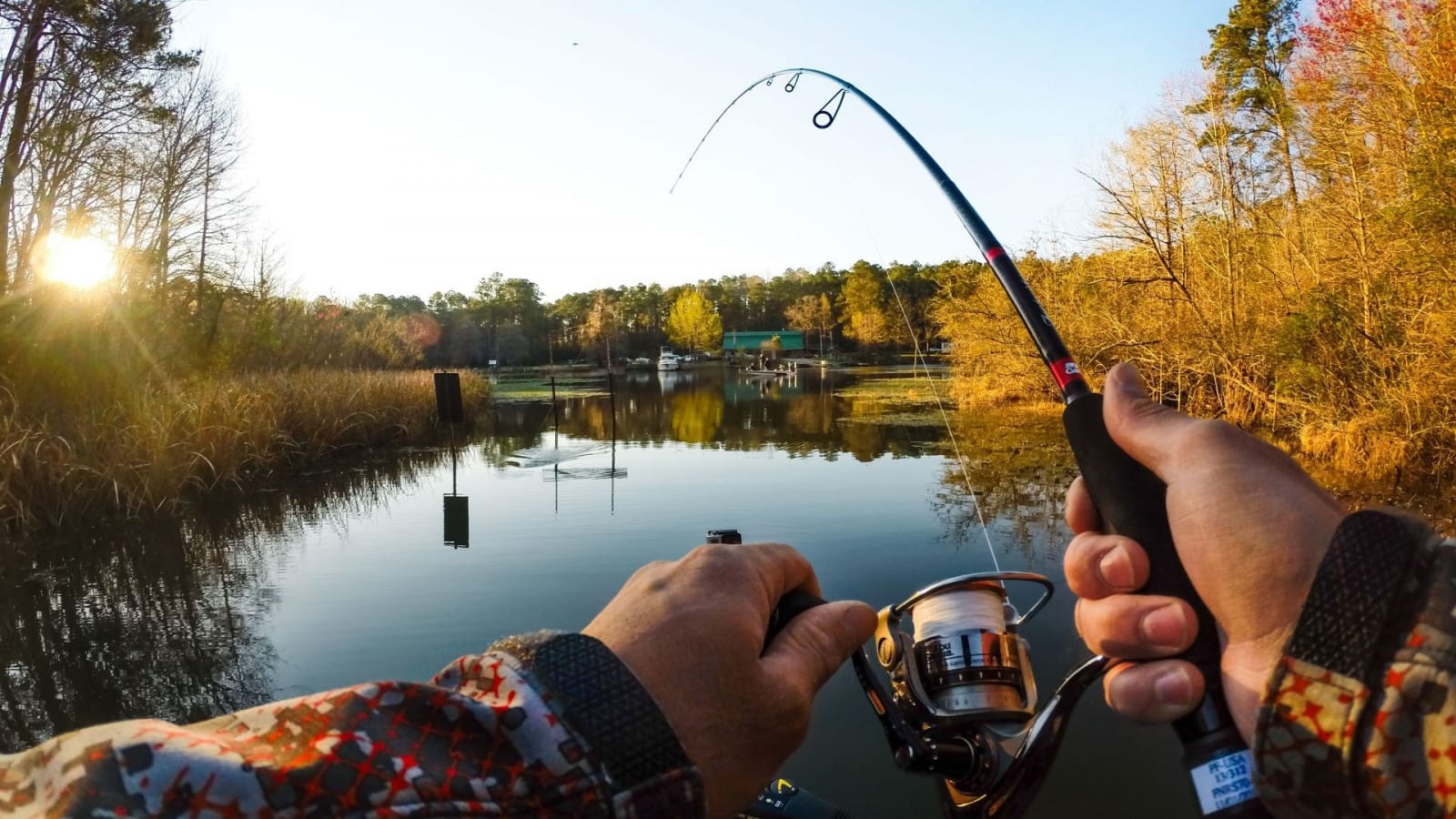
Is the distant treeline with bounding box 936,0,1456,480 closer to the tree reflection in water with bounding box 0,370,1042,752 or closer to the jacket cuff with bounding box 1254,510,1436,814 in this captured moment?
the tree reflection in water with bounding box 0,370,1042,752

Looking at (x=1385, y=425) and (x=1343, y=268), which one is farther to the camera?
(x=1343, y=268)

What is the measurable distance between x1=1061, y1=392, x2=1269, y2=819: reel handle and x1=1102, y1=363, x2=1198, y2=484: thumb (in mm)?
23

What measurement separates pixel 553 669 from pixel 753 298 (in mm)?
98265

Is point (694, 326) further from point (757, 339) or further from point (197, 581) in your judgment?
point (197, 581)

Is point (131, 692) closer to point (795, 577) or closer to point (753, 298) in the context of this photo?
point (795, 577)

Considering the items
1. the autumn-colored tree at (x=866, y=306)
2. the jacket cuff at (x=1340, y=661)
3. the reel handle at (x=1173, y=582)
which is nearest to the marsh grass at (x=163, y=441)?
the reel handle at (x=1173, y=582)

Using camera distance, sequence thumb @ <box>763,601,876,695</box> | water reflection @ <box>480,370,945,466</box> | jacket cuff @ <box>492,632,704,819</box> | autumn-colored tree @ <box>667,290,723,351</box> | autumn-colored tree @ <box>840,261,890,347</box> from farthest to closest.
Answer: autumn-colored tree @ <box>667,290,723,351</box>
autumn-colored tree @ <box>840,261,890,347</box>
water reflection @ <box>480,370,945,466</box>
thumb @ <box>763,601,876,695</box>
jacket cuff @ <box>492,632,704,819</box>

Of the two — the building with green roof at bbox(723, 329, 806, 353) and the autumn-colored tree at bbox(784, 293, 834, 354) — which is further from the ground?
the autumn-colored tree at bbox(784, 293, 834, 354)

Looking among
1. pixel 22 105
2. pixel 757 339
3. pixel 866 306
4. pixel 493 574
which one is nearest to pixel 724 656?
pixel 493 574

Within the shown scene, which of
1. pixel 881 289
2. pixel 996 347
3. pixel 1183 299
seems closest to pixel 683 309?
pixel 881 289

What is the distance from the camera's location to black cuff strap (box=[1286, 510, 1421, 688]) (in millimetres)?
769

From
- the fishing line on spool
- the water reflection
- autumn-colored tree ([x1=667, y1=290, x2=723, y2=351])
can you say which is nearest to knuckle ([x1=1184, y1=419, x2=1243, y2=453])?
the fishing line on spool

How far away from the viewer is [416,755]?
577 mm

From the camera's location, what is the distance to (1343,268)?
31.6 feet
